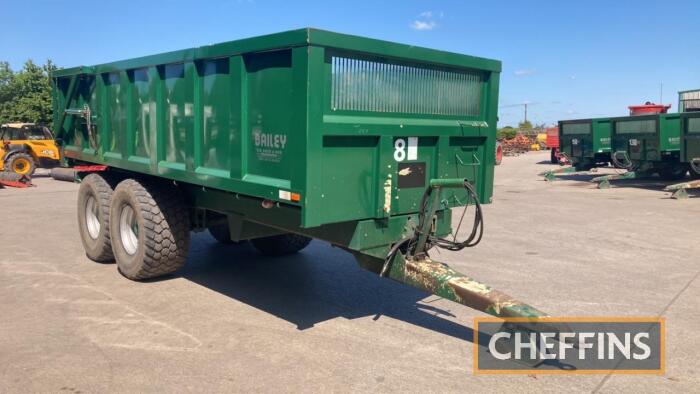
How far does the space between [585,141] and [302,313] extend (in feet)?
56.2

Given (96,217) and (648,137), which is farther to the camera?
(648,137)

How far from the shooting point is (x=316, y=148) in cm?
414

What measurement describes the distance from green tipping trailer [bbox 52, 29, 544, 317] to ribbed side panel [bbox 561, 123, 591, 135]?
1584 centimetres

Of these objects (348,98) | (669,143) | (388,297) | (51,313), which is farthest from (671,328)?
(669,143)

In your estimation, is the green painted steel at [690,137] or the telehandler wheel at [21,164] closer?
the green painted steel at [690,137]

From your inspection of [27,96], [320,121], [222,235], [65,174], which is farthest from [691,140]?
[27,96]

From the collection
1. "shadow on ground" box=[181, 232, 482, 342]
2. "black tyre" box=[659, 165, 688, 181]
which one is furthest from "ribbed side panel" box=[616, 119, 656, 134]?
"shadow on ground" box=[181, 232, 482, 342]

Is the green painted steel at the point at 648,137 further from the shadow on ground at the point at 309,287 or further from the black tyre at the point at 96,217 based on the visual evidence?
the black tyre at the point at 96,217

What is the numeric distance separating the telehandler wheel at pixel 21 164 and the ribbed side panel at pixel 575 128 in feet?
60.6

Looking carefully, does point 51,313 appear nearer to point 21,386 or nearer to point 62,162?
point 21,386

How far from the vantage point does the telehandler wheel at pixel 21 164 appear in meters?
18.5

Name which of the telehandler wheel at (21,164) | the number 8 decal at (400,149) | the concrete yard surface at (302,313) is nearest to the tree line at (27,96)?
the telehandler wheel at (21,164)

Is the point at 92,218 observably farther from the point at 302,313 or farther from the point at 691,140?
the point at 691,140

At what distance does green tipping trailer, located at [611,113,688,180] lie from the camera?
1675cm
